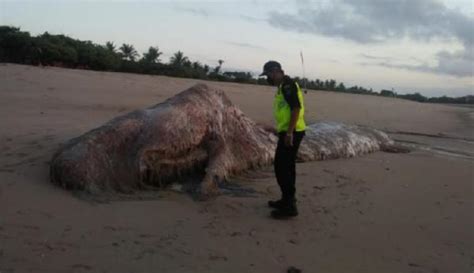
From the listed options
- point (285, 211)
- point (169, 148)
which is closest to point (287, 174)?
point (285, 211)

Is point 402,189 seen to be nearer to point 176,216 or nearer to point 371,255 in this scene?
point 371,255

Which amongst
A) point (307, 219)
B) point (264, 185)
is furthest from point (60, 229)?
point (264, 185)

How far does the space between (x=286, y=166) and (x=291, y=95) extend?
75 cm

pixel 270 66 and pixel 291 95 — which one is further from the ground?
pixel 270 66

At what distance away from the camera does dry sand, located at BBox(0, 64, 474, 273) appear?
3.77 metres

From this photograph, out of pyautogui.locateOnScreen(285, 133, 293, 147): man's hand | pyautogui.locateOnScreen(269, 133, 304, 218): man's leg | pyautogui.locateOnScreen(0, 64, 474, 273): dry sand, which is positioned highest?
pyautogui.locateOnScreen(285, 133, 293, 147): man's hand

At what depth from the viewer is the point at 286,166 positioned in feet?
17.7

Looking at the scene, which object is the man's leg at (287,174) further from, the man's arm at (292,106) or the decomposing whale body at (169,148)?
the decomposing whale body at (169,148)

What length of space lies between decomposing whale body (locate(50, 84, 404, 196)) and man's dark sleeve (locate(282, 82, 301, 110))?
1305 millimetres

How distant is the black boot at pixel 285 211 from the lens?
5012 mm

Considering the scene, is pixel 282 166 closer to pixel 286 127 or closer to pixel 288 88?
pixel 286 127

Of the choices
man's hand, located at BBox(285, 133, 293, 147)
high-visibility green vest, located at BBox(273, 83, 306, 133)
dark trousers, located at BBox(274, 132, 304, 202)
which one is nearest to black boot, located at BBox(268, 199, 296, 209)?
dark trousers, located at BBox(274, 132, 304, 202)

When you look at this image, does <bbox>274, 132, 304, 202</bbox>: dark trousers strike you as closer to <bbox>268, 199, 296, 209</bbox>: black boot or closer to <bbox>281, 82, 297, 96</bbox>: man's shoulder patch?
<bbox>268, 199, 296, 209</bbox>: black boot

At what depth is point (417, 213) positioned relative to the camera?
5.53m
